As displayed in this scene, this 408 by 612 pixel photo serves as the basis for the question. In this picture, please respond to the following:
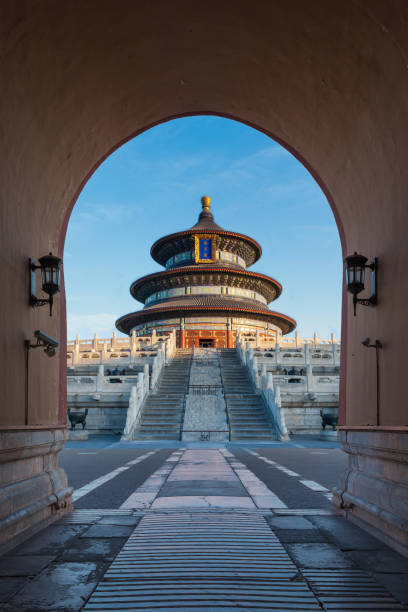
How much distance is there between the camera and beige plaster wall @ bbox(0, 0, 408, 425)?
4.61 m

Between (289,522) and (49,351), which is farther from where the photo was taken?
(49,351)

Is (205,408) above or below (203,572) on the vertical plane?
below

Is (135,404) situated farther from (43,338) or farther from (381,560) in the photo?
(381,560)

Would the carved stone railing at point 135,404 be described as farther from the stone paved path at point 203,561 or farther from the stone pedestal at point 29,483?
the stone pedestal at point 29,483

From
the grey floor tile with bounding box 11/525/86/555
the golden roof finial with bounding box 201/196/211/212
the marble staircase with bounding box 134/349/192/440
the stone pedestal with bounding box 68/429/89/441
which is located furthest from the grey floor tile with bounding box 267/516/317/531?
the golden roof finial with bounding box 201/196/211/212

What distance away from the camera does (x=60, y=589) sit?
347 cm

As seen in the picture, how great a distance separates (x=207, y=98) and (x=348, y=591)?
589cm

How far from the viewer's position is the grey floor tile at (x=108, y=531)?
16.3 ft

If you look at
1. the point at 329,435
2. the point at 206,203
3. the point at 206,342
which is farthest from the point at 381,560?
the point at 206,203

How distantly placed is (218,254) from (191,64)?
42.7 m

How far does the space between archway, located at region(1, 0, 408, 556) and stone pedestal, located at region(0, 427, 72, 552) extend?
0.11 feet

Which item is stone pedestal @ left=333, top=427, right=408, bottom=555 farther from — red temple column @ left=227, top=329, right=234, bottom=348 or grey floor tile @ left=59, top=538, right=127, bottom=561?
red temple column @ left=227, top=329, right=234, bottom=348

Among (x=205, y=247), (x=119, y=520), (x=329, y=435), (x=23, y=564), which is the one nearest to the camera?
(x=23, y=564)

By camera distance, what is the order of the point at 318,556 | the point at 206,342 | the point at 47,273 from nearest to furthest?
the point at 318,556 < the point at 47,273 < the point at 206,342
